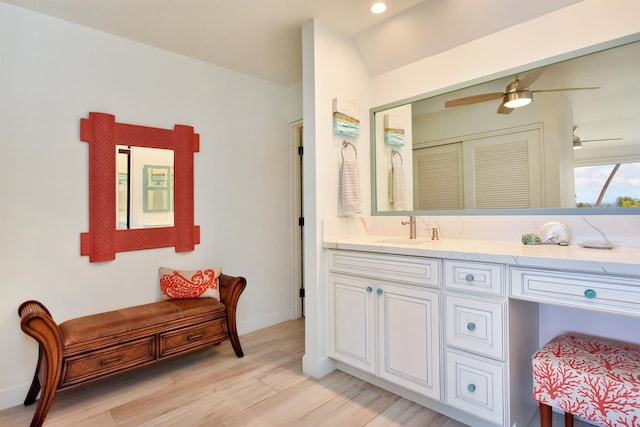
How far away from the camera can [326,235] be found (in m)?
2.38

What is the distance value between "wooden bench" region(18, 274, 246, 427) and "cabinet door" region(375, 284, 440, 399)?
1.21m

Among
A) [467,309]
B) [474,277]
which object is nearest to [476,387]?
[467,309]

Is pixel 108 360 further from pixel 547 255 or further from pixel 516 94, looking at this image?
pixel 516 94

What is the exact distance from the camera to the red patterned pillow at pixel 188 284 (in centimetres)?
257

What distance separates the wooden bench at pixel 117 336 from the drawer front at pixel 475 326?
161 cm

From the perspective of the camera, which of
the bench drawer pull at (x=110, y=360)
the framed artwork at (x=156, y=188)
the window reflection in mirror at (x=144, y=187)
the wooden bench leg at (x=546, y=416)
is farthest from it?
the framed artwork at (x=156, y=188)

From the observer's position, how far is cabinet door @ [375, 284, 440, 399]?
71.2 inches

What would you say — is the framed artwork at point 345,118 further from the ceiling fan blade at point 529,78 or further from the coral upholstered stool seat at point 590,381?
the coral upholstered stool seat at point 590,381

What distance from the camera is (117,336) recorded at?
6.80 ft

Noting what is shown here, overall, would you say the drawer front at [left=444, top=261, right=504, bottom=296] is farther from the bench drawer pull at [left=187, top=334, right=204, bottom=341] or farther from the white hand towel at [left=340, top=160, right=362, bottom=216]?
the bench drawer pull at [left=187, top=334, right=204, bottom=341]

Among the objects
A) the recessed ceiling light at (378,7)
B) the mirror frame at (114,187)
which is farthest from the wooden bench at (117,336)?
the recessed ceiling light at (378,7)

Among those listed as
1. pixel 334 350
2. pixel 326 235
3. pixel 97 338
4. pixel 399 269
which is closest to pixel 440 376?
pixel 399 269

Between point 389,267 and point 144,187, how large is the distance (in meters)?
1.94

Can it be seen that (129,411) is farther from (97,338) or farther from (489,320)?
(489,320)
